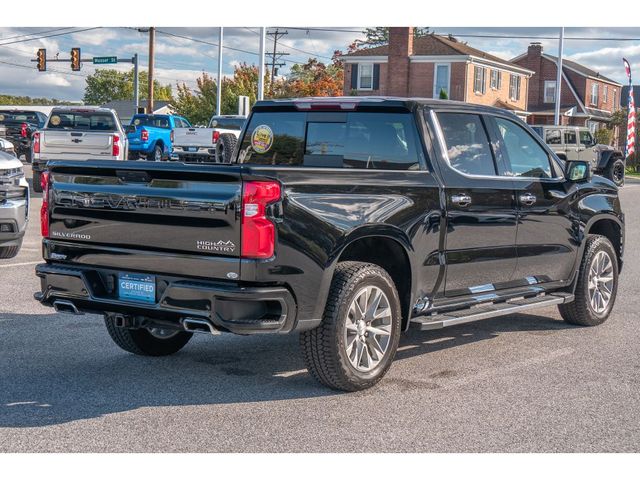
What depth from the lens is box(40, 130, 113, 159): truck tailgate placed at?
2119 centimetres

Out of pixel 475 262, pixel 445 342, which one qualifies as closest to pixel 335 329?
pixel 475 262

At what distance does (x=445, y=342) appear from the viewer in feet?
26.1

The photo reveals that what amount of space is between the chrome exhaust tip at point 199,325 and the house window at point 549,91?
72.8 metres

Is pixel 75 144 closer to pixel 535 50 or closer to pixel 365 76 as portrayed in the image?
pixel 365 76

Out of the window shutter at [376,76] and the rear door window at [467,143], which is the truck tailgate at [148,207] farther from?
the window shutter at [376,76]

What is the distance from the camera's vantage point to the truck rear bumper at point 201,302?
5609mm

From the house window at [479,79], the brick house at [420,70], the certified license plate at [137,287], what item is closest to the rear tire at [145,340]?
the certified license plate at [137,287]

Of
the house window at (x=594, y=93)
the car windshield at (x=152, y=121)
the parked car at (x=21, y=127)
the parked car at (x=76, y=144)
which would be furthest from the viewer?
the house window at (x=594, y=93)

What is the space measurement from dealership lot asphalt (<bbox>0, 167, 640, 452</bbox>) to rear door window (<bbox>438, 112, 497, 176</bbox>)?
145 cm

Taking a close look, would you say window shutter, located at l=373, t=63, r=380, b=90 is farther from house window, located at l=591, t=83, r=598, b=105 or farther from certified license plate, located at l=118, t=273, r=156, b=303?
certified license plate, located at l=118, t=273, r=156, b=303

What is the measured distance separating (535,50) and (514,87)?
8707 mm

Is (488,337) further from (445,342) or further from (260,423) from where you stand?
(260,423)

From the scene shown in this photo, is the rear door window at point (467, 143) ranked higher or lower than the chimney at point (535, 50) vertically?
lower

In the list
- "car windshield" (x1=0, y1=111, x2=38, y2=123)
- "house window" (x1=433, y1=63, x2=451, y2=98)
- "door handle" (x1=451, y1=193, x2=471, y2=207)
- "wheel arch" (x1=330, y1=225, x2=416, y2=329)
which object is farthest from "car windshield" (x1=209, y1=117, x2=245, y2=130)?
"house window" (x1=433, y1=63, x2=451, y2=98)
